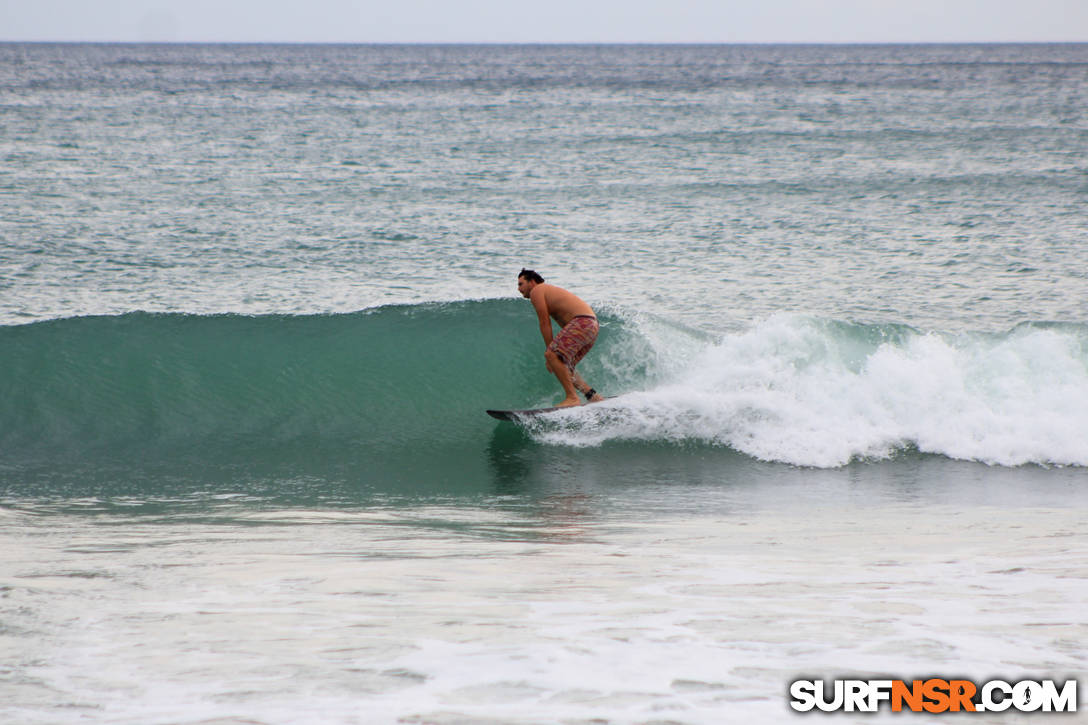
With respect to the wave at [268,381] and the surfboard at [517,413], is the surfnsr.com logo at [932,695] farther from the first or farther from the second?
the wave at [268,381]

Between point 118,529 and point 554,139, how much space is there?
2597 centimetres

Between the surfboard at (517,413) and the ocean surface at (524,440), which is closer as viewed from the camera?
the ocean surface at (524,440)

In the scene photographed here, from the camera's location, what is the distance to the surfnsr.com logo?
2.95m

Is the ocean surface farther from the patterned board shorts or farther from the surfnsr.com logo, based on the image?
the patterned board shorts

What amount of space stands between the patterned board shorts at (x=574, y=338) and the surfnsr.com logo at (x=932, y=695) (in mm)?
5372

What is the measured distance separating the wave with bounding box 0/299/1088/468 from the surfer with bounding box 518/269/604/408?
381 millimetres

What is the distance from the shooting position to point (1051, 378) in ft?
30.3

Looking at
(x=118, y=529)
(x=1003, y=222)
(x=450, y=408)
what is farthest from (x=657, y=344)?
(x=1003, y=222)

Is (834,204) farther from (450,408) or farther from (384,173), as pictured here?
(450,408)

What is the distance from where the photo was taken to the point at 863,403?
875 cm

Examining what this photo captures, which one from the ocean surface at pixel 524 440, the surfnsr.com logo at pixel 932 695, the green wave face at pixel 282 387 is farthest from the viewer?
the green wave face at pixel 282 387

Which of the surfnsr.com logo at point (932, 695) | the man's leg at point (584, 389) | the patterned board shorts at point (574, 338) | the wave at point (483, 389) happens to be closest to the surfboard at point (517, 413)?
the wave at point (483, 389)

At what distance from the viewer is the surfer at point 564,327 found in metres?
8.23

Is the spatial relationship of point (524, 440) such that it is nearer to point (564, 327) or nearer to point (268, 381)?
point (564, 327)
